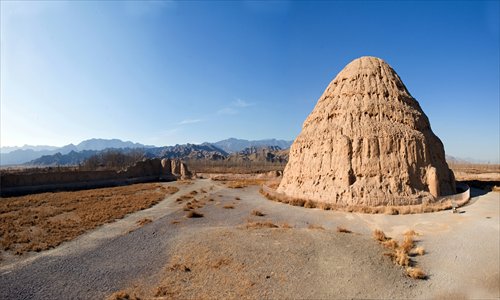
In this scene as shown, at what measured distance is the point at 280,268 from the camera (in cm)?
1116

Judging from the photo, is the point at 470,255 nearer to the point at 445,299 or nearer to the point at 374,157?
the point at 445,299

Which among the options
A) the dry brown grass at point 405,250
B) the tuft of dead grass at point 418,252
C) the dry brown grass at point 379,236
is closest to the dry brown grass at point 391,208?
the dry brown grass at point 405,250

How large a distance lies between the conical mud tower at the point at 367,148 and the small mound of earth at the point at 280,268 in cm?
886

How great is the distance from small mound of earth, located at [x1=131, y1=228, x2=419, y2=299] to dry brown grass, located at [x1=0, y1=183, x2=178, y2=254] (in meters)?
7.14

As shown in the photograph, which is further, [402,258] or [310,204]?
[310,204]

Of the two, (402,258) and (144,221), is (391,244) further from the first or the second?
(144,221)

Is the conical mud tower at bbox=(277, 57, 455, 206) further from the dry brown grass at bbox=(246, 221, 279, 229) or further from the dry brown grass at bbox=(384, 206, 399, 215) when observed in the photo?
the dry brown grass at bbox=(246, 221, 279, 229)

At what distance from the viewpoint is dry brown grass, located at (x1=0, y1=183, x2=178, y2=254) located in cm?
1510

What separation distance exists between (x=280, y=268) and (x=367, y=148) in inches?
611

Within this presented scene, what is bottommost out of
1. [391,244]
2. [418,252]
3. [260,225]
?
[418,252]

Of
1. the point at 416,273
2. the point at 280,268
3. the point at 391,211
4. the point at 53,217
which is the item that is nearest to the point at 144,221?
the point at 53,217

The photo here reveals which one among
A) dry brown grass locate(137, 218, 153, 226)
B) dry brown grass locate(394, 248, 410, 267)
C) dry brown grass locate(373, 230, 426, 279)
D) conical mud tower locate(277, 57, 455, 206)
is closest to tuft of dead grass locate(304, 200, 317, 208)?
conical mud tower locate(277, 57, 455, 206)

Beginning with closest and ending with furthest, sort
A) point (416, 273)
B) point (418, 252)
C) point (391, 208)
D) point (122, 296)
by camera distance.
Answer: point (122, 296)
point (416, 273)
point (418, 252)
point (391, 208)

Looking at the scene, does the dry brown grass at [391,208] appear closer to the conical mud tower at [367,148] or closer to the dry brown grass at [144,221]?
the conical mud tower at [367,148]
